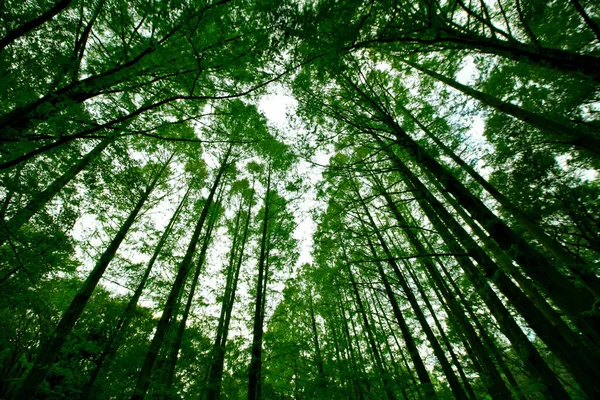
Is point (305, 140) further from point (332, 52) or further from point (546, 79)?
point (546, 79)

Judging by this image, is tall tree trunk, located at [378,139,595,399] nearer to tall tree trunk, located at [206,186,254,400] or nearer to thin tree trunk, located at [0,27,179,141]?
thin tree trunk, located at [0,27,179,141]

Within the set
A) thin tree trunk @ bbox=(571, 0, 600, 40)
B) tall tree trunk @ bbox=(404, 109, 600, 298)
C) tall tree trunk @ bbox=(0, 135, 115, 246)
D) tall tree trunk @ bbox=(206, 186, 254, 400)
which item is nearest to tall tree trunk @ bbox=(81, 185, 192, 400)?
A: tall tree trunk @ bbox=(206, 186, 254, 400)

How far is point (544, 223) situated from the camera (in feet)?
17.0

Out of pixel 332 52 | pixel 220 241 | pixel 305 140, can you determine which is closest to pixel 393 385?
pixel 305 140

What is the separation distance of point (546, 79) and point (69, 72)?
8.46m

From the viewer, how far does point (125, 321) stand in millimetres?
6168

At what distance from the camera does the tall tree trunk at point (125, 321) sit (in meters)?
5.81

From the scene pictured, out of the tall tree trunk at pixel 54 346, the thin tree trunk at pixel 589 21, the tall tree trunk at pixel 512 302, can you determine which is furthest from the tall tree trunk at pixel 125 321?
the thin tree trunk at pixel 589 21

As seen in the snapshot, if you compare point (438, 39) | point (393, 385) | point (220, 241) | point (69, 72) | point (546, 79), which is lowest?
point (393, 385)

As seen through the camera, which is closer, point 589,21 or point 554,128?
point 589,21

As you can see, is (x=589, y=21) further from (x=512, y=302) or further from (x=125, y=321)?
(x=125, y=321)

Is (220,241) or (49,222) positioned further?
(220,241)

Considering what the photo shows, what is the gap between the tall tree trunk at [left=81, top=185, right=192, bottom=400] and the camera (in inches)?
229

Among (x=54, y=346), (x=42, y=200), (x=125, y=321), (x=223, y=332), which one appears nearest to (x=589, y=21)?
(x=42, y=200)
